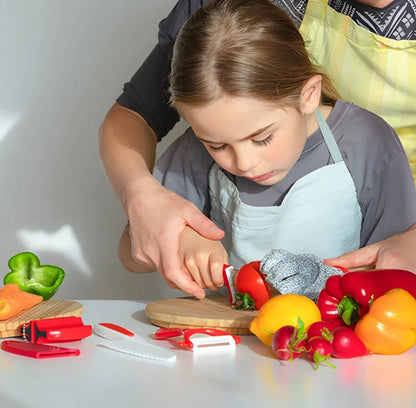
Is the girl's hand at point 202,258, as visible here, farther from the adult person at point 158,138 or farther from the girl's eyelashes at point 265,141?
the girl's eyelashes at point 265,141

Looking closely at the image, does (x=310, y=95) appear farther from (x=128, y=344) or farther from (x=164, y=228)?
(x=128, y=344)

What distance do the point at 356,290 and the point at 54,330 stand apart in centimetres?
39

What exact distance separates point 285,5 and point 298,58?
262 mm

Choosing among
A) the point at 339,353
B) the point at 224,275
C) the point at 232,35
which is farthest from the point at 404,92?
the point at 339,353

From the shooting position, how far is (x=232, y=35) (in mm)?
1219

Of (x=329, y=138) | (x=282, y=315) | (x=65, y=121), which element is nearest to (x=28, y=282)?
(x=282, y=315)

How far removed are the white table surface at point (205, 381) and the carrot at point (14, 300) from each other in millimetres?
111

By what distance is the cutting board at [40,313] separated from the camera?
1040 millimetres

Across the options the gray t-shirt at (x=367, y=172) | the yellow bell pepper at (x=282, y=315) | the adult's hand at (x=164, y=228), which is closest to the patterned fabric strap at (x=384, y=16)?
the gray t-shirt at (x=367, y=172)

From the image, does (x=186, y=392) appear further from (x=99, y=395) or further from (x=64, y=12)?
(x=64, y=12)

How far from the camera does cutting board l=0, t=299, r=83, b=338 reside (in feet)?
3.41

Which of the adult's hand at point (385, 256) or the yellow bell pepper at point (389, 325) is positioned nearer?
the yellow bell pepper at point (389, 325)

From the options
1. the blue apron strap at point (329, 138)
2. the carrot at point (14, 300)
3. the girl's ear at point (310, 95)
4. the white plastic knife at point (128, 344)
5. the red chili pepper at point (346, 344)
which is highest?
the girl's ear at point (310, 95)

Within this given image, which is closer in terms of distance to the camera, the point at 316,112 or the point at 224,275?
the point at 224,275
